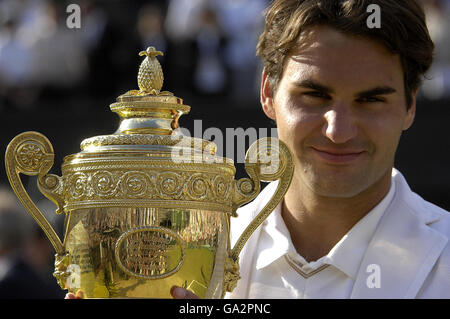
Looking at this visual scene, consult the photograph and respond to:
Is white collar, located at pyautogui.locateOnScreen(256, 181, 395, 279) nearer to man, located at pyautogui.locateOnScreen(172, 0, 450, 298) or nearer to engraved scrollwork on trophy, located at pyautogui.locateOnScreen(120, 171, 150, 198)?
man, located at pyautogui.locateOnScreen(172, 0, 450, 298)

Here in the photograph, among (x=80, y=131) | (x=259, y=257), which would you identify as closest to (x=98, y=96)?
(x=80, y=131)

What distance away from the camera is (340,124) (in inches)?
88.0

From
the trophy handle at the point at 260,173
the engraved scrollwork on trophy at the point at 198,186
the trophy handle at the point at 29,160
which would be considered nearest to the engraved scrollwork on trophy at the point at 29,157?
the trophy handle at the point at 29,160

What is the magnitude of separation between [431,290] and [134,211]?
2.47 ft

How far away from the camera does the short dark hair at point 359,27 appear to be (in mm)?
2293

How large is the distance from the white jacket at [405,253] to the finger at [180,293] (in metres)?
0.32

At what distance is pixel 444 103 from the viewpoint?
592 centimetres

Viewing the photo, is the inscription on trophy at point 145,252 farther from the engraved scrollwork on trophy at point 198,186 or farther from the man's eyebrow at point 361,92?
the man's eyebrow at point 361,92

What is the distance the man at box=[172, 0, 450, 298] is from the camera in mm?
2271

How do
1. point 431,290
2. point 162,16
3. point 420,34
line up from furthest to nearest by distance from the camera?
point 162,16, point 420,34, point 431,290

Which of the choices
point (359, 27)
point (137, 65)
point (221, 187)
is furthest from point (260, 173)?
point (137, 65)

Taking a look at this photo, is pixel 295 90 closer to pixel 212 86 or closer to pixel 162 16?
pixel 212 86

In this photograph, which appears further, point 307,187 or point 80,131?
point 80,131

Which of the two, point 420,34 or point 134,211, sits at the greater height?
point 420,34
